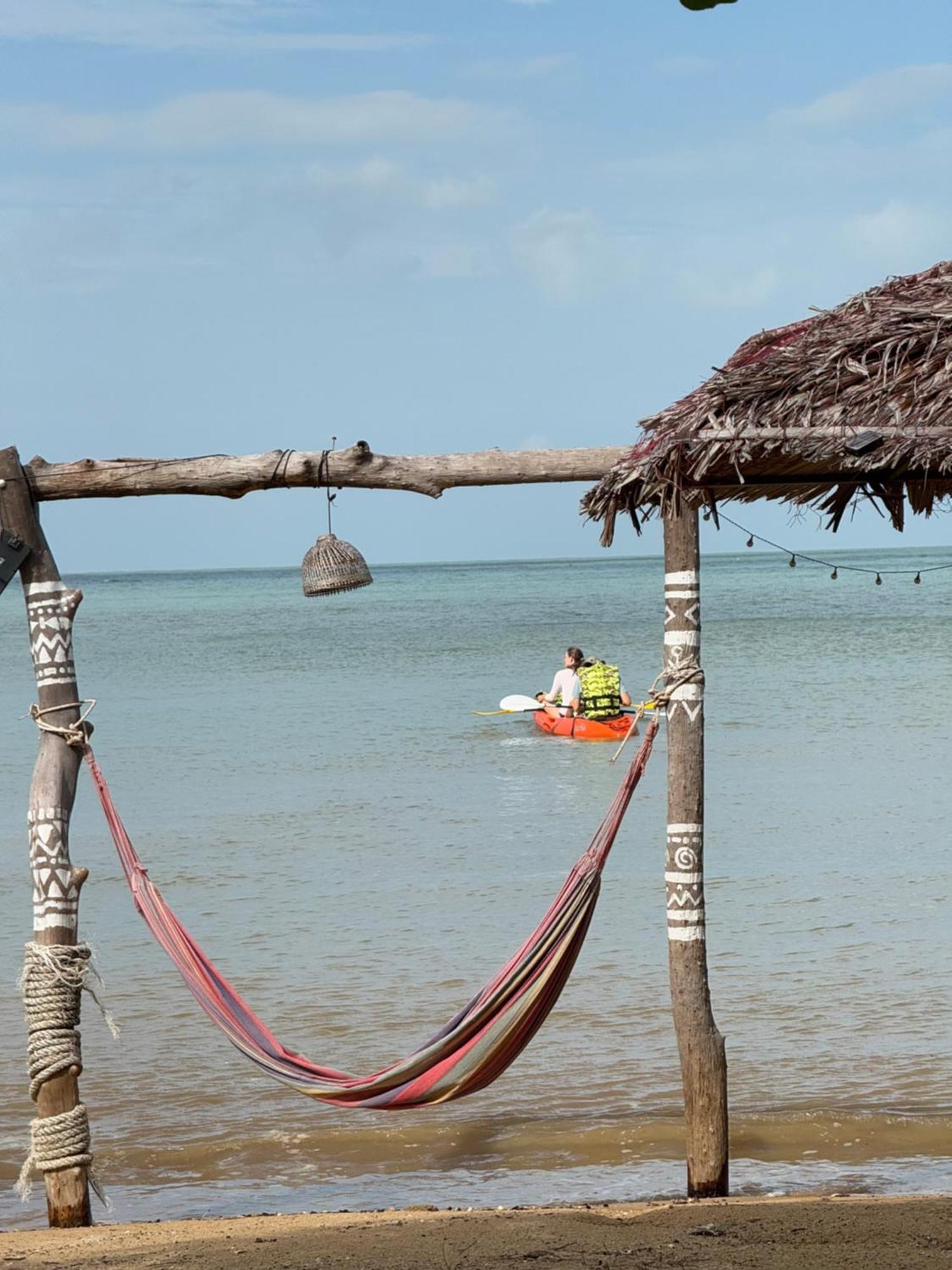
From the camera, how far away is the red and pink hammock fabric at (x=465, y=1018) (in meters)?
3.04

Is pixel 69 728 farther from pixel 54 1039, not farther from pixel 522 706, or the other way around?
pixel 522 706

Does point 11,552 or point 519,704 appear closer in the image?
Result: point 11,552

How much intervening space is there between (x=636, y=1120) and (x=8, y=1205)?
1.67 m

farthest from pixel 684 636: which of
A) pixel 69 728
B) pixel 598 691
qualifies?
pixel 598 691

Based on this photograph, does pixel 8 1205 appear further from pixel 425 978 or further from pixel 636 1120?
pixel 425 978

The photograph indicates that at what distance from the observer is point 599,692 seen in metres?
12.1

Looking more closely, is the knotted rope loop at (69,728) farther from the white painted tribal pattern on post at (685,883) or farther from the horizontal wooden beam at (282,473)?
the white painted tribal pattern on post at (685,883)

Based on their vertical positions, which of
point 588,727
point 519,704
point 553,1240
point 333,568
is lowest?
point 588,727

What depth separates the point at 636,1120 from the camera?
414 centimetres

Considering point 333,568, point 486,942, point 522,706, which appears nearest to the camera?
point 333,568

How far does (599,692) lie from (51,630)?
9.12 m

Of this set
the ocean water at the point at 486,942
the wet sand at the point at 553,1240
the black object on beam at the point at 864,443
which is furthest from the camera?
the ocean water at the point at 486,942

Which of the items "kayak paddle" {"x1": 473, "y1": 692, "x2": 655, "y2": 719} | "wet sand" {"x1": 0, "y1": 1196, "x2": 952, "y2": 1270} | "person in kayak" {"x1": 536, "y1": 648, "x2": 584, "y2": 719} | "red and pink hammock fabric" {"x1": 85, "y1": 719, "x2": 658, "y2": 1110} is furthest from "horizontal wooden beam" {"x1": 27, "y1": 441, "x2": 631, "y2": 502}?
"kayak paddle" {"x1": 473, "y1": 692, "x2": 655, "y2": 719}

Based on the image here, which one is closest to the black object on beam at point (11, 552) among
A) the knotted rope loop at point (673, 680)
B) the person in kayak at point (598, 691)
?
the knotted rope loop at point (673, 680)
